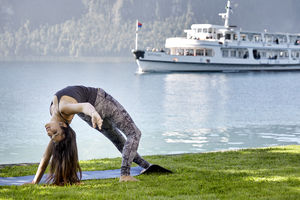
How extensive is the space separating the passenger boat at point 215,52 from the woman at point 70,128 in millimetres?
43483

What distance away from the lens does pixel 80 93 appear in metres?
5.14

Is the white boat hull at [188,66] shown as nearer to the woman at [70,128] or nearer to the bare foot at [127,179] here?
the bare foot at [127,179]

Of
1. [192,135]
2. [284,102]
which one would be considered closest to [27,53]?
[284,102]

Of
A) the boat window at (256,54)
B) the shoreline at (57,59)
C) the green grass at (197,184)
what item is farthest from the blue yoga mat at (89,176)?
the shoreline at (57,59)

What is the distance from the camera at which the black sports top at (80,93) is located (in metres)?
5.00

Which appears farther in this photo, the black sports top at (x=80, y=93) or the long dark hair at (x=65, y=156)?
the black sports top at (x=80, y=93)

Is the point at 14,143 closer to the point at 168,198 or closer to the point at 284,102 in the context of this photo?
the point at 168,198

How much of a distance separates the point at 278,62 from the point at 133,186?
5400 centimetres

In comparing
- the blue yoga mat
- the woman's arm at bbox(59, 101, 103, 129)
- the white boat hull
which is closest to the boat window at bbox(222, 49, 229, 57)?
the white boat hull

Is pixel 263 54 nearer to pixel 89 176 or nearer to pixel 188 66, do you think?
pixel 188 66

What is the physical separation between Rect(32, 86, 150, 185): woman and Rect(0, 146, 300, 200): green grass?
19 cm

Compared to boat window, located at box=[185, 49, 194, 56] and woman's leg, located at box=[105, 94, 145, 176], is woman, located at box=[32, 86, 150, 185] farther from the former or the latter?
boat window, located at box=[185, 49, 194, 56]

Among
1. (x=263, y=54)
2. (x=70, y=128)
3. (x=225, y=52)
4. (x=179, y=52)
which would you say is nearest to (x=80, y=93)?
(x=70, y=128)

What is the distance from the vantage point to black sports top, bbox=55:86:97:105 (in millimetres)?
5004
